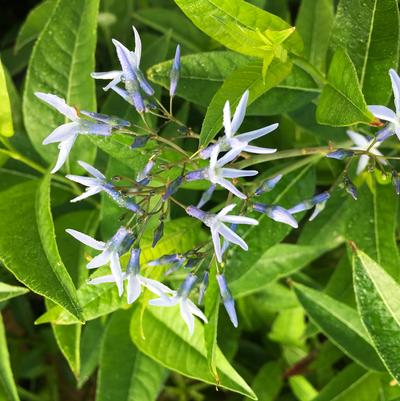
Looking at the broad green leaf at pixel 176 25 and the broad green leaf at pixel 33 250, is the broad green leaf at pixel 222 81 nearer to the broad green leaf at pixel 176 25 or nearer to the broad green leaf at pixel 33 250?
the broad green leaf at pixel 33 250

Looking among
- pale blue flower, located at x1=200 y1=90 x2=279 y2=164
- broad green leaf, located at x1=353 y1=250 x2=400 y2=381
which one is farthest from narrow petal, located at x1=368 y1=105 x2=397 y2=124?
broad green leaf, located at x1=353 y1=250 x2=400 y2=381

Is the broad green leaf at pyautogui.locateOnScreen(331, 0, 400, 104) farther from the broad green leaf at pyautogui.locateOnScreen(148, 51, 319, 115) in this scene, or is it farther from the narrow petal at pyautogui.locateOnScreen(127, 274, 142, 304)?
the narrow petal at pyautogui.locateOnScreen(127, 274, 142, 304)

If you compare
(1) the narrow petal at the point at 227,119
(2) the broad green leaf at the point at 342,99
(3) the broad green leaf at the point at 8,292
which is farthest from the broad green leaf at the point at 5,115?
(2) the broad green leaf at the point at 342,99

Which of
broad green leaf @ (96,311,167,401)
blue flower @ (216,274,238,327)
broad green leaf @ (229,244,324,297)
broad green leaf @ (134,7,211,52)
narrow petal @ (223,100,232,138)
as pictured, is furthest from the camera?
broad green leaf @ (134,7,211,52)

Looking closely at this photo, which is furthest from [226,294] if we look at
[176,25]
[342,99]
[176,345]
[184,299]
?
[176,25]

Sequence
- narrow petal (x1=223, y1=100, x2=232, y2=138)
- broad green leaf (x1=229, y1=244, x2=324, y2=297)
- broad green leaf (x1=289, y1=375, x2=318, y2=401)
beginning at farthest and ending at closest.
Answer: broad green leaf (x1=289, y1=375, x2=318, y2=401)
broad green leaf (x1=229, y1=244, x2=324, y2=297)
narrow petal (x1=223, y1=100, x2=232, y2=138)

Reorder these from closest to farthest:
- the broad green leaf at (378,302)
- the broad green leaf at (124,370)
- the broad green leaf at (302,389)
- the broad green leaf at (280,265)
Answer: the broad green leaf at (378,302) < the broad green leaf at (124,370) < the broad green leaf at (280,265) < the broad green leaf at (302,389)

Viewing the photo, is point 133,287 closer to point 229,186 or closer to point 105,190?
point 105,190
